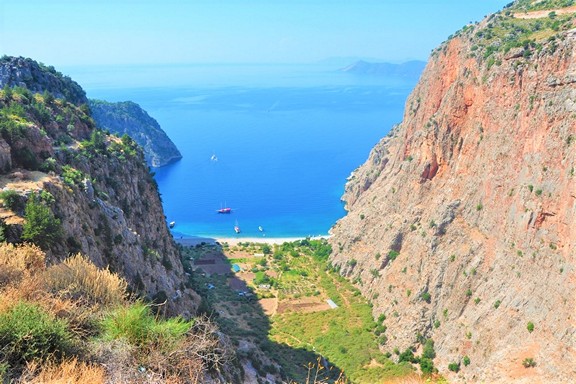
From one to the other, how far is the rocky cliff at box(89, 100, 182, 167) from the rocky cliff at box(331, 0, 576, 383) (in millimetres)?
91047

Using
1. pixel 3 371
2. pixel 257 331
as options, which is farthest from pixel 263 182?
pixel 3 371

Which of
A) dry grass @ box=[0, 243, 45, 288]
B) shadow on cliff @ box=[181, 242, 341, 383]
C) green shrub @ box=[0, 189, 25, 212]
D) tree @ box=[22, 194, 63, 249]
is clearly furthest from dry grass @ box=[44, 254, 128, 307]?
shadow on cliff @ box=[181, 242, 341, 383]

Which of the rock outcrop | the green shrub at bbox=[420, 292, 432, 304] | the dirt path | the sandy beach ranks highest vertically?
the dirt path

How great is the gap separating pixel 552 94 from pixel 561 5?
1718 cm

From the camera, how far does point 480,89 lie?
40000 millimetres

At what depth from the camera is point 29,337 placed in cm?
874

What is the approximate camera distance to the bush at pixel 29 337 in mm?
8656

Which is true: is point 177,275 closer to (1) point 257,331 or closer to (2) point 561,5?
(1) point 257,331

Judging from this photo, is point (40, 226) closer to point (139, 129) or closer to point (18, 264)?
point (18, 264)

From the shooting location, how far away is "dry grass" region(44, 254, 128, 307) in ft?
40.2

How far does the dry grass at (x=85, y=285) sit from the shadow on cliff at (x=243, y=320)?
325 inches

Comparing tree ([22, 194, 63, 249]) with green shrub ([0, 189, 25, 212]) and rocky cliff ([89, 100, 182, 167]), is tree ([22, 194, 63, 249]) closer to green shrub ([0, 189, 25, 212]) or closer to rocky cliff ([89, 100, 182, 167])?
green shrub ([0, 189, 25, 212])

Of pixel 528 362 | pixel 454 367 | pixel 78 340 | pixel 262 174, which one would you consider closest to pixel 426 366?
pixel 454 367

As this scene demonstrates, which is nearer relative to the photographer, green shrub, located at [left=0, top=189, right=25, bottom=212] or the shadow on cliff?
green shrub, located at [left=0, top=189, right=25, bottom=212]
